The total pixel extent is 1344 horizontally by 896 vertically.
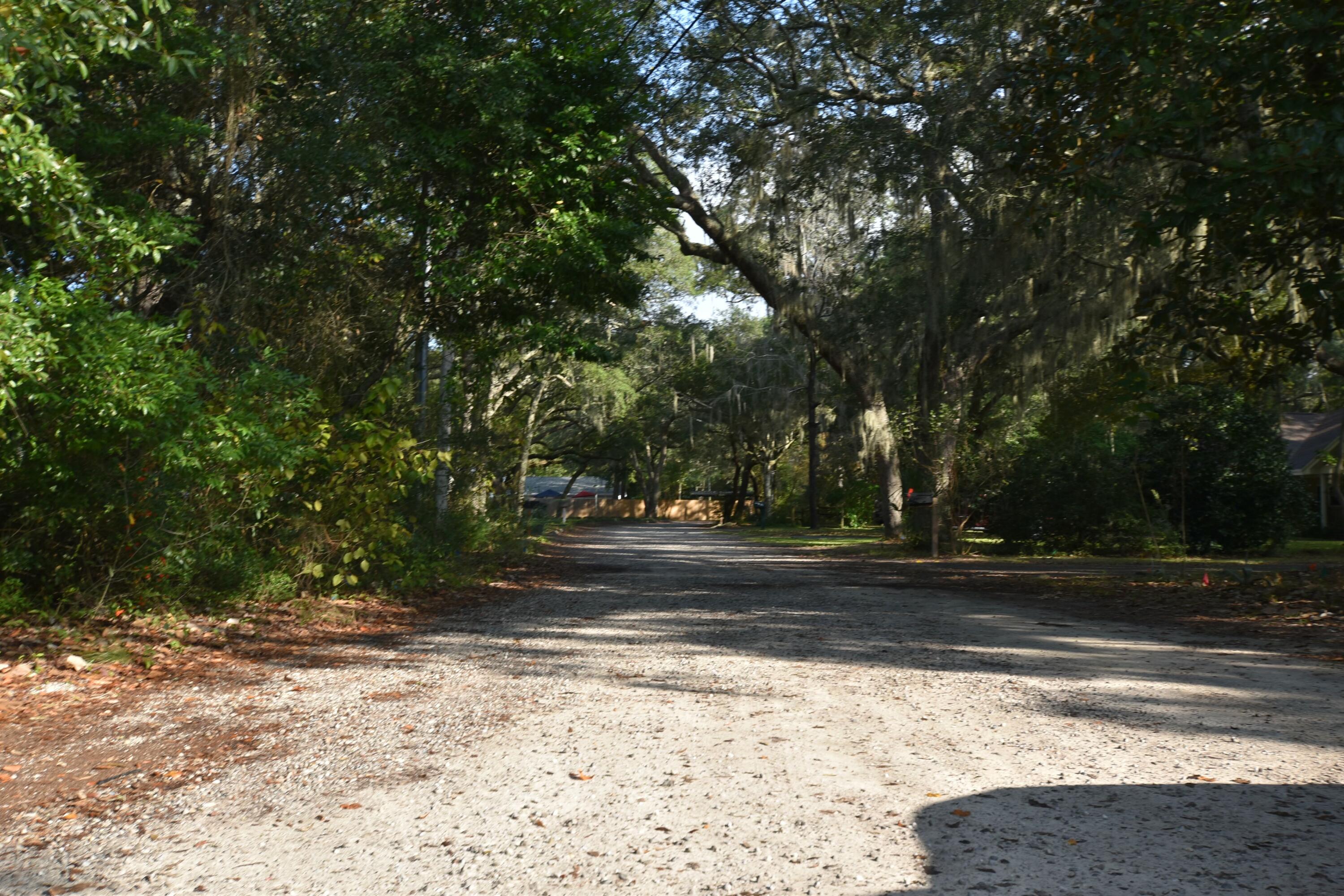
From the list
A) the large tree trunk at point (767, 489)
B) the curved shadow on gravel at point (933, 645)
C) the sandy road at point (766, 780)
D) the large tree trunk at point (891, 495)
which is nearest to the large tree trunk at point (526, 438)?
the curved shadow on gravel at point (933, 645)

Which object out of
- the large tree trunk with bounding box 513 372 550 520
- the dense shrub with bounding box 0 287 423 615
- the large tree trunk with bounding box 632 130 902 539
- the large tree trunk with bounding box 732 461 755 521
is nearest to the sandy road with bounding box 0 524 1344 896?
the dense shrub with bounding box 0 287 423 615

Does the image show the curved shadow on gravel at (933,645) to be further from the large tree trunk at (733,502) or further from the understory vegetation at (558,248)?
the large tree trunk at (733,502)

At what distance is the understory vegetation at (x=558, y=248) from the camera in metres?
9.05

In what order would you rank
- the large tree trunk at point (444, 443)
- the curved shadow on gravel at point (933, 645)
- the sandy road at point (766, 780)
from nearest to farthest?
the sandy road at point (766, 780), the curved shadow on gravel at point (933, 645), the large tree trunk at point (444, 443)

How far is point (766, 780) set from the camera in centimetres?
536

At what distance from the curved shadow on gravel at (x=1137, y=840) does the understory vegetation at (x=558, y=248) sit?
619cm

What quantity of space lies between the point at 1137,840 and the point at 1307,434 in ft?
116

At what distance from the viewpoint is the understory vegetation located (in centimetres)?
905

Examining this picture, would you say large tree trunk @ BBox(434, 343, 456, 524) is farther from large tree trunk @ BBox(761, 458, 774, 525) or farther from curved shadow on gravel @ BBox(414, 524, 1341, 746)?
large tree trunk @ BBox(761, 458, 774, 525)

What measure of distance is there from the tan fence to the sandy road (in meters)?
62.8

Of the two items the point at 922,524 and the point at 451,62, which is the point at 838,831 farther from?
the point at 922,524

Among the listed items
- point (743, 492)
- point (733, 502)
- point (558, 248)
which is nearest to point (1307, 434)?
point (558, 248)

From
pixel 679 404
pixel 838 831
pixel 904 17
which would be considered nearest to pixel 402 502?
pixel 838 831

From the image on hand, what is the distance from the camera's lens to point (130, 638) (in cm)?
927
